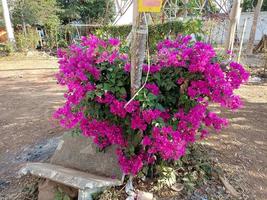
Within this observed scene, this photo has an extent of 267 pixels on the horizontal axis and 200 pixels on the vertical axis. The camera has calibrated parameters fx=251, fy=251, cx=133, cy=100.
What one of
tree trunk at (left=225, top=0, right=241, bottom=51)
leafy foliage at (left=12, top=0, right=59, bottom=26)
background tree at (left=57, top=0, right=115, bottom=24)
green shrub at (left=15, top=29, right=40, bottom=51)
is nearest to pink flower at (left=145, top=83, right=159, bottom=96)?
tree trunk at (left=225, top=0, right=241, bottom=51)

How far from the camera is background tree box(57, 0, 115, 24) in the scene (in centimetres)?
1634

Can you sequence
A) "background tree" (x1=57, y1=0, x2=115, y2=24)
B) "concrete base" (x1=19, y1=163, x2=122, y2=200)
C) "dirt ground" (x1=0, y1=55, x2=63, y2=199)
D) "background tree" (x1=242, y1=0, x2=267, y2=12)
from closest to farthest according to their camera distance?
"concrete base" (x1=19, y1=163, x2=122, y2=200) → "dirt ground" (x1=0, y1=55, x2=63, y2=199) → "background tree" (x1=57, y1=0, x2=115, y2=24) → "background tree" (x1=242, y1=0, x2=267, y2=12)

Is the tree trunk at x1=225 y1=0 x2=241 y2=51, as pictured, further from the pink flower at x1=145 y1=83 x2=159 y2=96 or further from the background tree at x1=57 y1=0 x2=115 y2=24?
the background tree at x1=57 y1=0 x2=115 y2=24

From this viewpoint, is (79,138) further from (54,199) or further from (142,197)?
(142,197)

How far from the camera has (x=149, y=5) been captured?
4.72 feet

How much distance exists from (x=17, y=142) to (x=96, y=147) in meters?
1.35

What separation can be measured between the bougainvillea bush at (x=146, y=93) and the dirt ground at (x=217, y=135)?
929 millimetres

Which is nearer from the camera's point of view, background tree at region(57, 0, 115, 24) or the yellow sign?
the yellow sign

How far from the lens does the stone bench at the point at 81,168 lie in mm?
1765

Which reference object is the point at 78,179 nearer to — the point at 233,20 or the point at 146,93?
the point at 146,93

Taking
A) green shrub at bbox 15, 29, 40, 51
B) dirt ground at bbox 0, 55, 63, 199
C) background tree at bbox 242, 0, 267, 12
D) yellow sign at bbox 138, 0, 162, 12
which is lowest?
dirt ground at bbox 0, 55, 63, 199

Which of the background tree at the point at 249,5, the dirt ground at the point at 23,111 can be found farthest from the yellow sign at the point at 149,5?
the background tree at the point at 249,5

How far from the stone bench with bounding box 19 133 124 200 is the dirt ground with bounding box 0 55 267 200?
56cm

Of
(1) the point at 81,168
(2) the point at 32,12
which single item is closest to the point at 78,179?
(1) the point at 81,168
